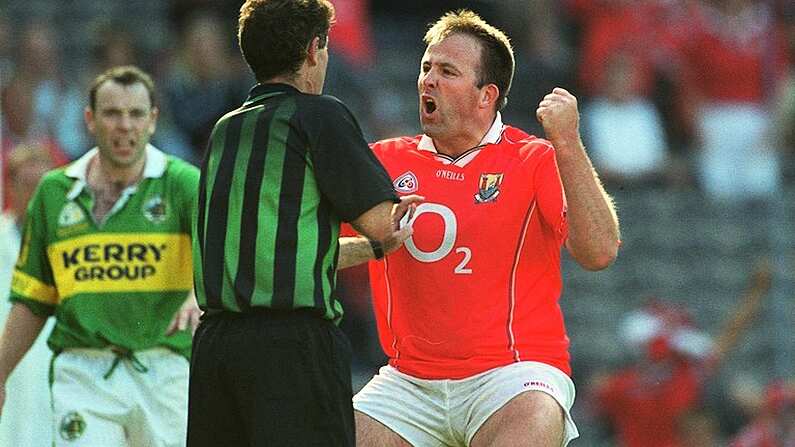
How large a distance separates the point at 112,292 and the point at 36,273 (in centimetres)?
37

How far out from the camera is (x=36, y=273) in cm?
739

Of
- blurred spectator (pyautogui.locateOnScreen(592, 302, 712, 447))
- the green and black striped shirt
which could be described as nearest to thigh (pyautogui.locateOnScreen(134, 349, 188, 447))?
the green and black striped shirt

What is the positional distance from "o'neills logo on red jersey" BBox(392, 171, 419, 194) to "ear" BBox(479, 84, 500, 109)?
1.23 ft

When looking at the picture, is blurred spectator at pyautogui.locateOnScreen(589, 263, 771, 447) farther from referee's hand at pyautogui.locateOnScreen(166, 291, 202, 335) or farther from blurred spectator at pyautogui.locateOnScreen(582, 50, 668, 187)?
referee's hand at pyautogui.locateOnScreen(166, 291, 202, 335)

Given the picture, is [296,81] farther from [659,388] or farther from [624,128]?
[624,128]

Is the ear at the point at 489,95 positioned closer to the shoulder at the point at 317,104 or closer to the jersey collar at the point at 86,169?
the shoulder at the point at 317,104

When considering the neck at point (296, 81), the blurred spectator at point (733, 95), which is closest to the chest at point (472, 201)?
the neck at point (296, 81)

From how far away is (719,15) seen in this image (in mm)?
14211

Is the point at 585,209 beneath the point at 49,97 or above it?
above

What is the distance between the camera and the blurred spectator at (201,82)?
1188 cm

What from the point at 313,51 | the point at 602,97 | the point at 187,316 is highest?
the point at 313,51

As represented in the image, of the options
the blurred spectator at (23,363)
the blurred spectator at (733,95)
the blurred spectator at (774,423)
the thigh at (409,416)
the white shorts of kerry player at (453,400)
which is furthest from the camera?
the blurred spectator at (733,95)

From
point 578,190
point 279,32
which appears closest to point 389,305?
point 578,190

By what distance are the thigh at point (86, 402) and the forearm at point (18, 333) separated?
17 cm
